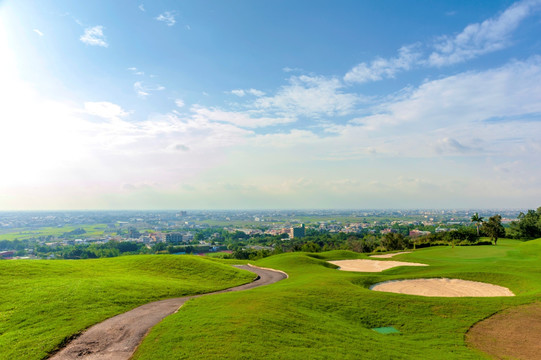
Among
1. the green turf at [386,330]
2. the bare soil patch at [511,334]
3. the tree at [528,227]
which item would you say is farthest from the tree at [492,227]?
the green turf at [386,330]

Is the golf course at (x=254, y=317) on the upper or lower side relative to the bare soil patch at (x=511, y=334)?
upper

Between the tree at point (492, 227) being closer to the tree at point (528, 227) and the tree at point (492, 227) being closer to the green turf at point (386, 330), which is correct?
the tree at point (528, 227)

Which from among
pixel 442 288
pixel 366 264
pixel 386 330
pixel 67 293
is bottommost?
pixel 366 264

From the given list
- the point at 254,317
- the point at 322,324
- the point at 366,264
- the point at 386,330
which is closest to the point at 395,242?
the point at 366,264

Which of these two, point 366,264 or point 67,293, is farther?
point 366,264

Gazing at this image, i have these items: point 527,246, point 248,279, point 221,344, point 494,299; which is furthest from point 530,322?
point 527,246

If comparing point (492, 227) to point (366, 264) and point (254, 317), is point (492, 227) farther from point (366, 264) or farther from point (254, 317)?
point (254, 317)

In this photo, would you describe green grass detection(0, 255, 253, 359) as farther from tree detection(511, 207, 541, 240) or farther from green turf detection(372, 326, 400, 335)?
tree detection(511, 207, 541, 240)
